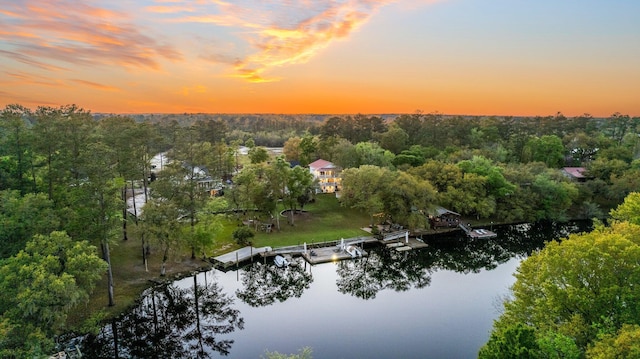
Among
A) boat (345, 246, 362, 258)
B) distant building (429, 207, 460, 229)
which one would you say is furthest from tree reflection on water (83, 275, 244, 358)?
distant building (429, 207, 460, 229)

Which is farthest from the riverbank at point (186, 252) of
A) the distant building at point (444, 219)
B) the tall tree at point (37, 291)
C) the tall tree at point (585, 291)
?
the tall tree at point (585, 291)

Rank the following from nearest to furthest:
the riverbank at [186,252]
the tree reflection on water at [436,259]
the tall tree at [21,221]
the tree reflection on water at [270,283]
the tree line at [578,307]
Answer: the tree line at [578,307] → the tall tree at [21,221] → the riverbank at [186,252] → the tree reflection on water at [270,283] → the tree reflection on water at [436,259]

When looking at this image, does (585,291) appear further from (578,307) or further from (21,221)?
(21,221)

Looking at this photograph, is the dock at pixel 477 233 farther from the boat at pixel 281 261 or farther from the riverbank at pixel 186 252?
the boat at pixel 281 261

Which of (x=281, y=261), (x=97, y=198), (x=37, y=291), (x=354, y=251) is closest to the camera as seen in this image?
(x=37, y=291)

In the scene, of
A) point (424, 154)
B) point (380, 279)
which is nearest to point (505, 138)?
point (424, 154)

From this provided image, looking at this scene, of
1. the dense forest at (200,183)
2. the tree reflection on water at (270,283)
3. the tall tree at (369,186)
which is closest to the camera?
the dense forest at (200,183)

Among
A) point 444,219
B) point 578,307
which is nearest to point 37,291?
point 578,307
